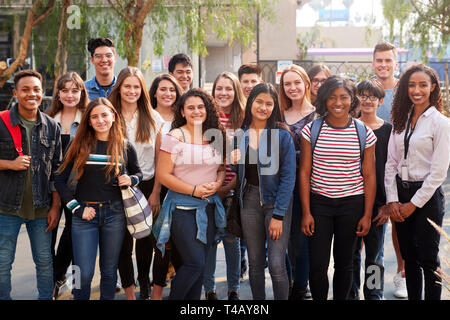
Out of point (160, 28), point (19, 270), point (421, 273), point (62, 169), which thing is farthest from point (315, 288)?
point (160, 28)

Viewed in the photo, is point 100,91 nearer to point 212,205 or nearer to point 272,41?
point 212,205

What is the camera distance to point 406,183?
11.0 ft

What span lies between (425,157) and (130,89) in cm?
231

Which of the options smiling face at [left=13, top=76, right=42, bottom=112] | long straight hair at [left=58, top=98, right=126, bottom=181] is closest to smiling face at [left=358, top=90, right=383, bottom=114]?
long straight hair at [left=58, top=98, right=126, bottom=181]

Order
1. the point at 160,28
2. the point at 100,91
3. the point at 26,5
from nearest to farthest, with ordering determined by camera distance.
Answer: the point at 100,91
the point at 160,28
the point at 26,5

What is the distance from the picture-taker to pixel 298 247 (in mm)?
3781

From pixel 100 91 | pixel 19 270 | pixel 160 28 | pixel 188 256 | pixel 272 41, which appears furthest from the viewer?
pixel 272 41

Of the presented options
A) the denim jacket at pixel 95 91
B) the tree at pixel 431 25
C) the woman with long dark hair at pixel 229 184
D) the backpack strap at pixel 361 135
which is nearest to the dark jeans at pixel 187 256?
the woman with long dark hair at pixel 229 184

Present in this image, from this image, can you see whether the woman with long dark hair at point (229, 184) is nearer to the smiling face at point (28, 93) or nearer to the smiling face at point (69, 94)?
the smiling face at point (69, 94)

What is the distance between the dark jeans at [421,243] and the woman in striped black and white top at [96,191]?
1989 millimetres

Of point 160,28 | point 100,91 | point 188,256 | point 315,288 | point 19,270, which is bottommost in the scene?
point 19,270

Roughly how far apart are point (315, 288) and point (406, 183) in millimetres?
1004

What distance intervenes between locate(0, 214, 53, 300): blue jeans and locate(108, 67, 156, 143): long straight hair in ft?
3.24

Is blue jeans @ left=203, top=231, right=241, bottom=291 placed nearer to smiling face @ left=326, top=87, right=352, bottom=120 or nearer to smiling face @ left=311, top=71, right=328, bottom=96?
smiling face @ left=326, top=87, right=352, bottom=120
